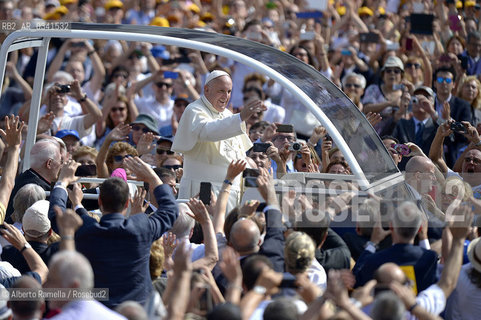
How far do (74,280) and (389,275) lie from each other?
5.64 ft

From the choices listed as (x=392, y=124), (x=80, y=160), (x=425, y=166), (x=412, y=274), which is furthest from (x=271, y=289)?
(x=392, y=124)

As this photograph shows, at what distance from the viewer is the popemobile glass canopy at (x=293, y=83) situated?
22.3ft

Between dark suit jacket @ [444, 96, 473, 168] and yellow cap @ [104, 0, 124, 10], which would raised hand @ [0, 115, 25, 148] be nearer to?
dark suit jacket @ [444, 96, 473, 168]

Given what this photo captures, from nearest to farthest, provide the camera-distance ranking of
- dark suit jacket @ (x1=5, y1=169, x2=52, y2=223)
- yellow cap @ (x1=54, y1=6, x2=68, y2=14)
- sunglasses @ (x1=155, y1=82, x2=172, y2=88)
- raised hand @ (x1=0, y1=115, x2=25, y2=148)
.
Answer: raised hand @ (x1=0, y1=115, x2=25, y2=148) → dark suit jacket @ (x1=5, y1=169, x2=52, y2=223) → sunglasses @ (x1=155, y1=82, x2=172, y2=88) → yellow cap @ (x1=54, y1=6, x2=68, y2=14)

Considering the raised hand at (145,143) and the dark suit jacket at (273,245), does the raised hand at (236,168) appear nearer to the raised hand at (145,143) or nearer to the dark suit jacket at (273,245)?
the dark suit jacket at (273,245)

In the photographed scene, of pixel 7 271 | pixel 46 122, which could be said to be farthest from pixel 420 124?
pixel 7 271

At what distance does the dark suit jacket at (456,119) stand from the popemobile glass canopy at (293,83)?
2.87m

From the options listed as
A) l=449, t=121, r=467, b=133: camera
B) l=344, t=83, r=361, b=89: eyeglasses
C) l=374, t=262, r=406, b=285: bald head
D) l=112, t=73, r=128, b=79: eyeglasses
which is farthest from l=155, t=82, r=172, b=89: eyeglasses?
l=374, t=262, r=406, b=285: bald head

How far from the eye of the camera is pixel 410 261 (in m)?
5.55

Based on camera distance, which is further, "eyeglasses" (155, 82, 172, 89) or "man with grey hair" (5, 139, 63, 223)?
"eyeglasses" (155, 82, 172, 89)

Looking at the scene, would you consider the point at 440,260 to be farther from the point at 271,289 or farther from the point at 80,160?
the point at 80,160

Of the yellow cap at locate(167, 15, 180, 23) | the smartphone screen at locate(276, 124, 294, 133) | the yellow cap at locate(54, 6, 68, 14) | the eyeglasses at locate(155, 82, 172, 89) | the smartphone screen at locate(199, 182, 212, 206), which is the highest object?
the yellow cap at locate(54, 6, 68, 14)

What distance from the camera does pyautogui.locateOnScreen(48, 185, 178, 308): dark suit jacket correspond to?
5.62m

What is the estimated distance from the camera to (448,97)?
1091 cm
